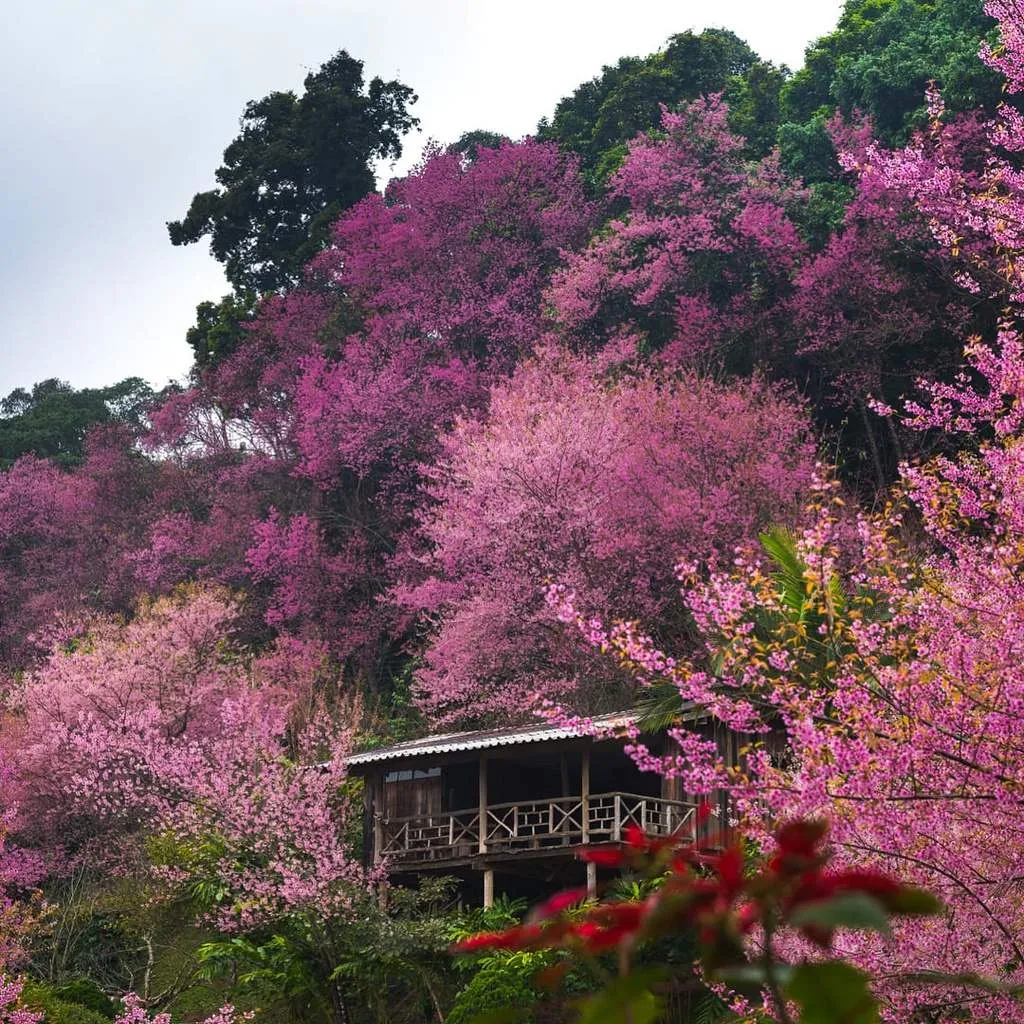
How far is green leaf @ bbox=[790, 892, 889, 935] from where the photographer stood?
5.49ft

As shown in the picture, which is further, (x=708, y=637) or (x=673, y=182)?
(x=673, y=182)

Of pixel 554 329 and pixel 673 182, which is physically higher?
pixel 673 182

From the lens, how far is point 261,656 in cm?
3362

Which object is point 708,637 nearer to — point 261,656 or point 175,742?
point 175,742

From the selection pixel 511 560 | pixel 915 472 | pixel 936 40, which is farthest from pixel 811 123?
pixel 915 472

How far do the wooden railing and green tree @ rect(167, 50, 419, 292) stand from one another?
84.8 ft

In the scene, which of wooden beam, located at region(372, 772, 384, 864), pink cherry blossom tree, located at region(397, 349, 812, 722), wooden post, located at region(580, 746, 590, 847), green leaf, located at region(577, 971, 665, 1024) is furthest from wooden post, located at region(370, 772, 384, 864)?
green leaf, located at region(577, 971, 665, 1024)

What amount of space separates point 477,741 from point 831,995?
19708 millimetres

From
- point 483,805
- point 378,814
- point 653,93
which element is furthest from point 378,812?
point 653,93

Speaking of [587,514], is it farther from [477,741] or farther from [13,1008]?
[13,1008]

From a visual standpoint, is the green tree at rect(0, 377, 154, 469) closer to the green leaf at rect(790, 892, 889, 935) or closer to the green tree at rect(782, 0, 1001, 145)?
the green tree at rect(782, 0, 1001, 145)

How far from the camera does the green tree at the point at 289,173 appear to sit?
45438 mm

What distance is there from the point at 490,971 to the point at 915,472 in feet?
35.9

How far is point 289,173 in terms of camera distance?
45875 mm
